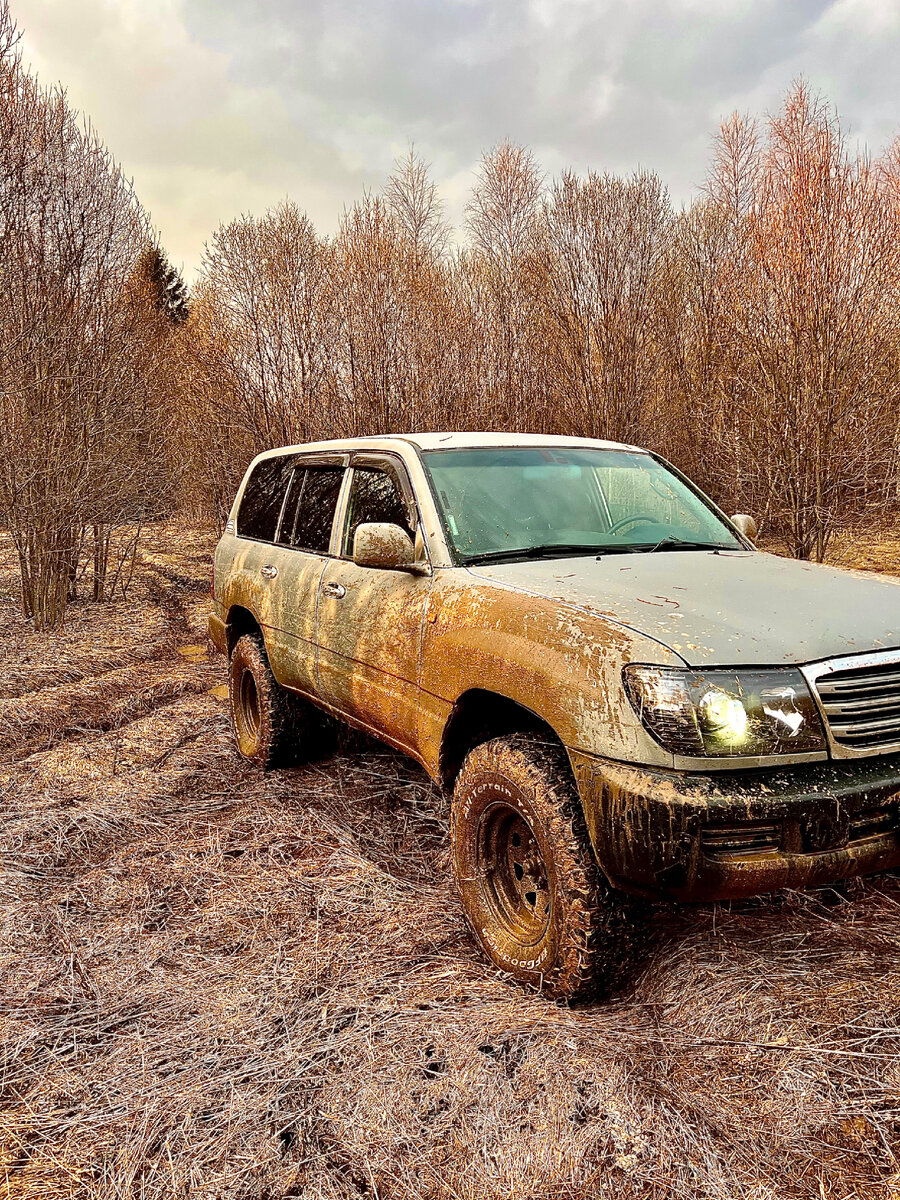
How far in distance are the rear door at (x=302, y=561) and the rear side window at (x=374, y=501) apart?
0.19 metres

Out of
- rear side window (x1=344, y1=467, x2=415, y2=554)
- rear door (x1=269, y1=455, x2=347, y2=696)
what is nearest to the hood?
rear side window (x1=344, y1=467, x2=415, y2=554)

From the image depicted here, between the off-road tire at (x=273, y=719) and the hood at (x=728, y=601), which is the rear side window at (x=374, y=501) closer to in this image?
A: the hood at (x=728, y=601)

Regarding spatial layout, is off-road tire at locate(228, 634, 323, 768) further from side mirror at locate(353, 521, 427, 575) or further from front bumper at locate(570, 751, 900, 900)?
front bumper at locate(570, 751, 900, 900)

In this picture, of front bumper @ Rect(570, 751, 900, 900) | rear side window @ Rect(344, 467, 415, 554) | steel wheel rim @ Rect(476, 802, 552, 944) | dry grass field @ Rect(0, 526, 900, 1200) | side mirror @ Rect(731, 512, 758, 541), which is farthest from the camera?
side mirror @ Rect(731, 512, 758, 541)

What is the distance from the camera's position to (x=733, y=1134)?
6.82 feet

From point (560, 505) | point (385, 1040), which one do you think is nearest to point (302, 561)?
point (560, 505)

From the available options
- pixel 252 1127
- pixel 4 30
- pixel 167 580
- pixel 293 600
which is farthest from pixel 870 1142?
pixel 167 580

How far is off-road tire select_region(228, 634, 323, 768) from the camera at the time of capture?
495 centimetres

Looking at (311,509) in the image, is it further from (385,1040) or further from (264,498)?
(385,1040)

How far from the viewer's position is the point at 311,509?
15.4 feet

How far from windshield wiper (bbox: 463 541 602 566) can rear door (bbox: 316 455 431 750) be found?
0.23 meters

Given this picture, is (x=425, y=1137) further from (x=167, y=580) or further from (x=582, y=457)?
(x=167, y=580)

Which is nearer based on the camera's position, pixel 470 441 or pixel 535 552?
pixel 535 552

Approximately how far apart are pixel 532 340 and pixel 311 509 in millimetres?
12168
